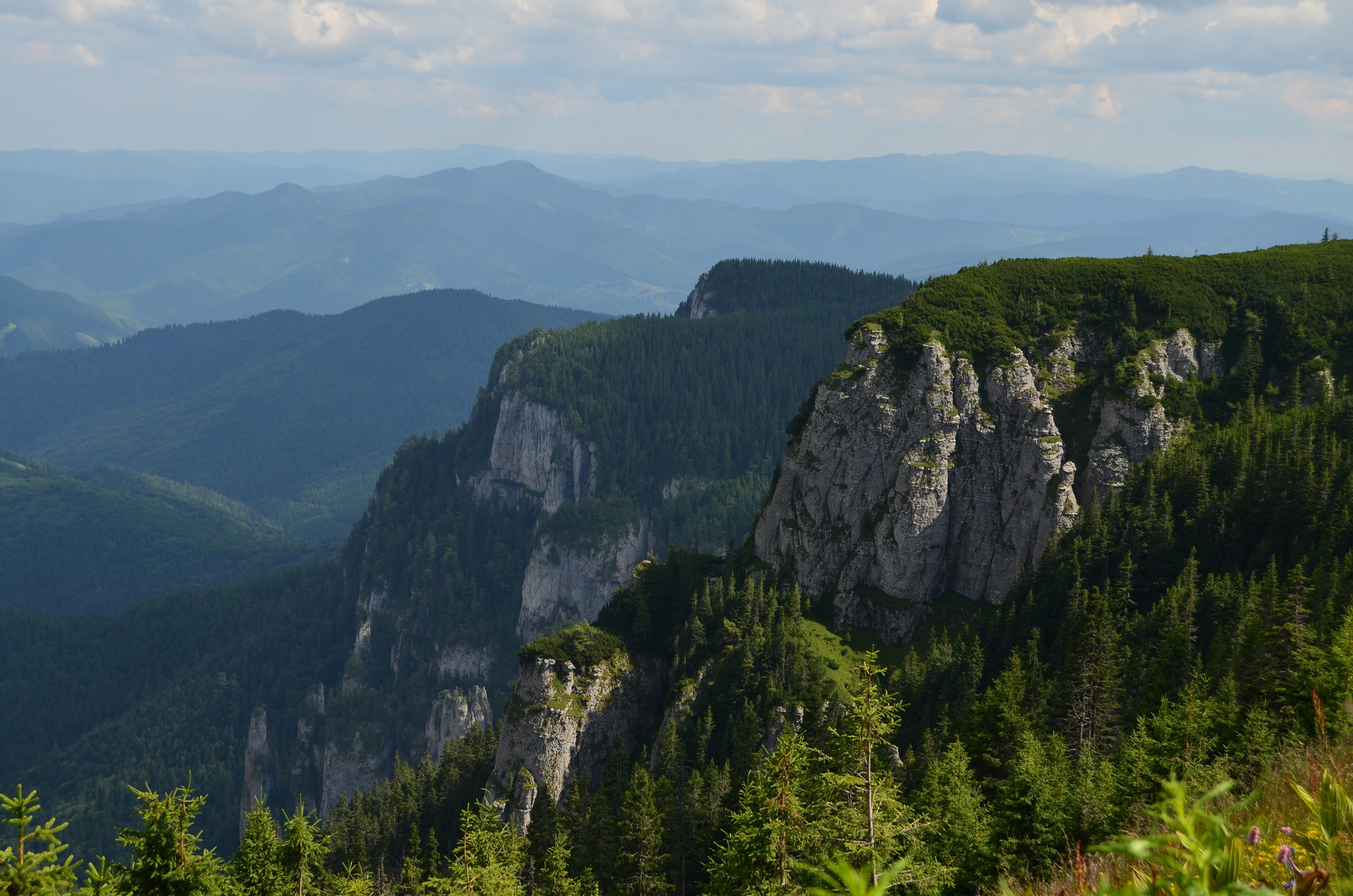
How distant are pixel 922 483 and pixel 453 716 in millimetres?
110435

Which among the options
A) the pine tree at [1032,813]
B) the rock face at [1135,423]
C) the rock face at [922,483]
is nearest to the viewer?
the pine tree at [1032,813]

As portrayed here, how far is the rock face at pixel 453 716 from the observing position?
566ft

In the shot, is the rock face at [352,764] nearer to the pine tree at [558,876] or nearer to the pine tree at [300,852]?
the pine tree at [558,876]

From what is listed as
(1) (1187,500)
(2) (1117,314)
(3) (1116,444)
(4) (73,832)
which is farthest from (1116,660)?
(4) (73,832)

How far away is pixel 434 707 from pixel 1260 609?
142457 millimetres

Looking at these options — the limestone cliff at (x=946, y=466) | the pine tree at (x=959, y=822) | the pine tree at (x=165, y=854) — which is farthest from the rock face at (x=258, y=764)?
the pine tree at (x=959, y=822)

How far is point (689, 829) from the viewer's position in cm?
6531

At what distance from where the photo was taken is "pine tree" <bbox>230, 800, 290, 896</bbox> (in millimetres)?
51969

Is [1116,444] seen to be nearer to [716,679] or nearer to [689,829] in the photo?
[716,679]

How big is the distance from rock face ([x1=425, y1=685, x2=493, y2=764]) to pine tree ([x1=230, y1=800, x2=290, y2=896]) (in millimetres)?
117352

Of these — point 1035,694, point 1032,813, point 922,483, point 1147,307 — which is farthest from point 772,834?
point 1147,307

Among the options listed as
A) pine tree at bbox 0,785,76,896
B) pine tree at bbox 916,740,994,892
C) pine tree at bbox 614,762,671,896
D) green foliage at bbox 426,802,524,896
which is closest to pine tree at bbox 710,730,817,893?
pine tree at bbox 916,740,994,892

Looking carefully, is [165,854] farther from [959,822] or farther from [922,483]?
[922,483]

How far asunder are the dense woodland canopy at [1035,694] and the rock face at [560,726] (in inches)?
79.4
